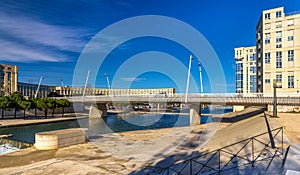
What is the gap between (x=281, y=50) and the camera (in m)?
51.2

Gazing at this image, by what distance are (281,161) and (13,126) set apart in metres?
45.9

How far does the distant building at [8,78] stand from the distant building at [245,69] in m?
122

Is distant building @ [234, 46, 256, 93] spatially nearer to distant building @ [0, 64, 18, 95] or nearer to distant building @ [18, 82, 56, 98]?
distant building @ [0, 64, 18, 95]

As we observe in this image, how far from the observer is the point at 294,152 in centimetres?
1116

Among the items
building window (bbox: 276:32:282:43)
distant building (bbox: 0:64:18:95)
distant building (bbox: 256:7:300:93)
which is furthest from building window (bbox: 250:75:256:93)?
distant building (bbox: 0:64:18:95)

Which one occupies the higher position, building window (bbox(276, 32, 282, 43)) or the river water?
building window (bbox(276, 32, 282, 43))

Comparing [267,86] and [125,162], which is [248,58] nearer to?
[267,86]

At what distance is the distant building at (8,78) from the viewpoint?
5118 inches

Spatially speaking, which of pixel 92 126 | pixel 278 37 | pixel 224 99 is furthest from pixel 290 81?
pixel 92 126

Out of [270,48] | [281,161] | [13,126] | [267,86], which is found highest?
[270,48]

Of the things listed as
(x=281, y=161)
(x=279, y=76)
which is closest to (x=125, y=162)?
(x=281, y=161)

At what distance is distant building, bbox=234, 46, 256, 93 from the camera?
8619 cm

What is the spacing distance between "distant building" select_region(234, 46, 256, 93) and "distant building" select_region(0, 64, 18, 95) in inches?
4791

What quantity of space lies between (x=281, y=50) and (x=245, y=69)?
39434mm
